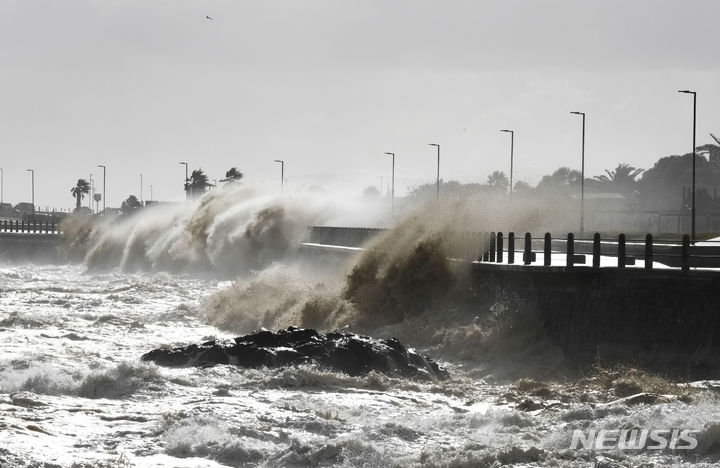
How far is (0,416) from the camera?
16.5 meters

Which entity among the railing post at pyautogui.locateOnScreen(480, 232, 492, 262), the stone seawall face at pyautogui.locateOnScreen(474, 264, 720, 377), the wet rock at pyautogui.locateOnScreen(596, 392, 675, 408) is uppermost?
the railing post at pyautogui.locateOnScreen(480, 232, 492, 262)

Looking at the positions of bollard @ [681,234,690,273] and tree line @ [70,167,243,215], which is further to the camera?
tree line @ [70,167,243,215]

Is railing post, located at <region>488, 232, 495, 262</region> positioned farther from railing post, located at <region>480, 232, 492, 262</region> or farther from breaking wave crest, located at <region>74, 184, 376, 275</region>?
breaking wave crest, located at <region>74, 184, 376, 275</region>

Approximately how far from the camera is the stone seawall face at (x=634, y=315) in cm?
2139

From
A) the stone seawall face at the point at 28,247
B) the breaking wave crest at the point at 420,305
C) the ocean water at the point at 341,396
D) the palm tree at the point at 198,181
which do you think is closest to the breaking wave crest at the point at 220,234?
the stone seawall face at the point at 28,247

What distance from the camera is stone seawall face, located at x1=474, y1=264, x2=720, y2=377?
70.2ft

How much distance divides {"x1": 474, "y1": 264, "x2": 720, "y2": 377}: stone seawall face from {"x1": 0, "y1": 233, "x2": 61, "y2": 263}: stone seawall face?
67.9 metres

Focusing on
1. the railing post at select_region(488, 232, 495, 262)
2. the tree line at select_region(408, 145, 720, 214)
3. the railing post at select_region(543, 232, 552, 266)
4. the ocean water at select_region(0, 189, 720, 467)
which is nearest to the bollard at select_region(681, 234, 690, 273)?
the ocean water at select_region(0, 189, 720, 467)

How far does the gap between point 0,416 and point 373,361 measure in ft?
24.6

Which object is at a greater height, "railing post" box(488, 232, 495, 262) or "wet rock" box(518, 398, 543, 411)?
"railing post" box(488, 232, 495, 262)

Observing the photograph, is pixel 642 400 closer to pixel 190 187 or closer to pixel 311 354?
pixel 311 354

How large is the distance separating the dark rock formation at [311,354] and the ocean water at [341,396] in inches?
21.4

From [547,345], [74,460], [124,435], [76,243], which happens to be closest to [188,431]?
[124,435]

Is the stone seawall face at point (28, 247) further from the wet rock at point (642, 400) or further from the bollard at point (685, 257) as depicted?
the wet rock at point (642, 400)
